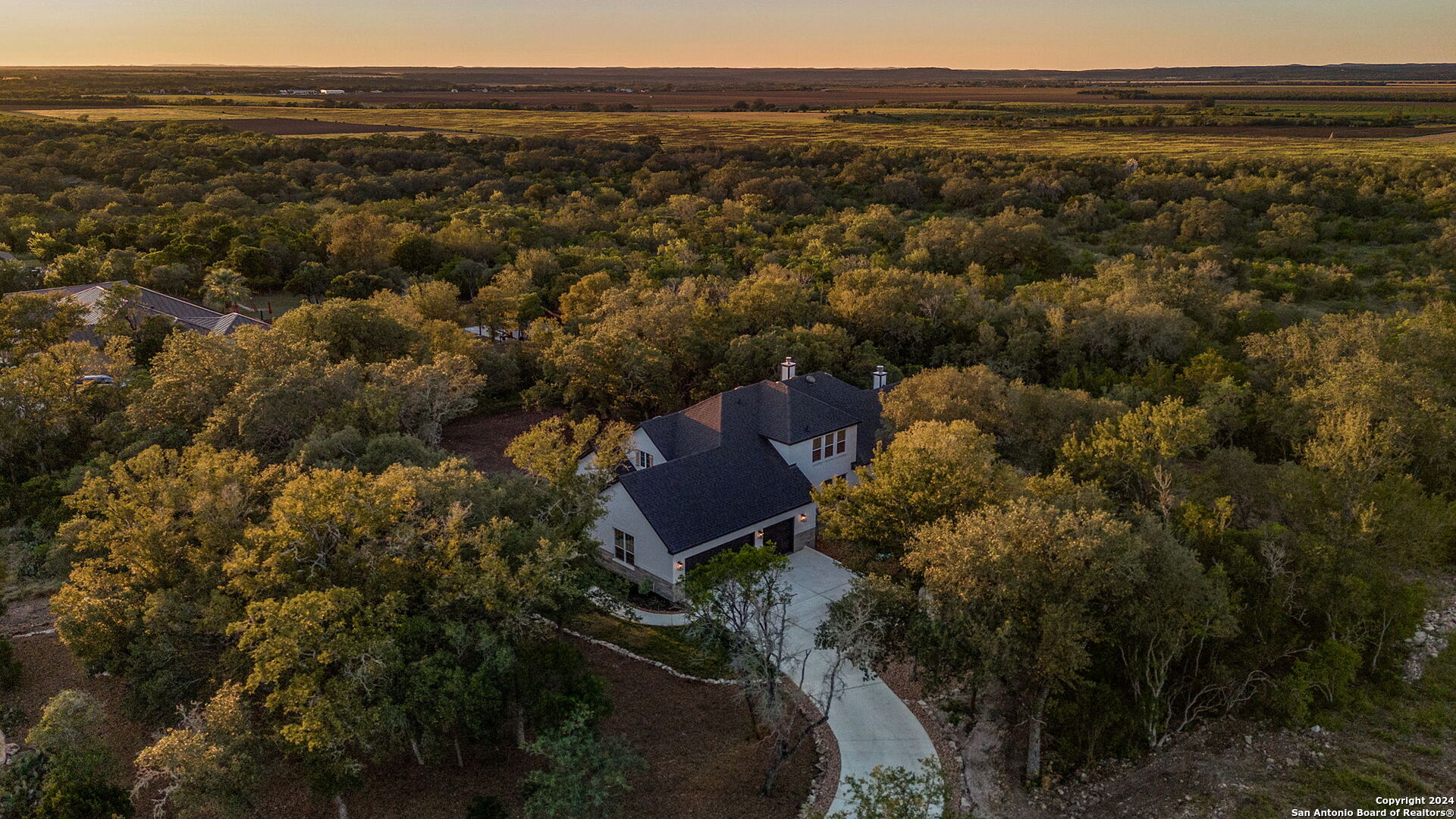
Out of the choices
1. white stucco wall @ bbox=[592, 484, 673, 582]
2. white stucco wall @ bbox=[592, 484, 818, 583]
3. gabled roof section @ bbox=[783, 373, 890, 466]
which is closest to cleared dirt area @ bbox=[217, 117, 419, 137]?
gabled roof section @ bbox=[783, 373, 890, 466]

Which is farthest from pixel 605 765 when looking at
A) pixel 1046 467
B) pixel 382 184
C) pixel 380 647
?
pixel 382 184

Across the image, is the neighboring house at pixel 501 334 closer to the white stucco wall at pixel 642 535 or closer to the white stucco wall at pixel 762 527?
the white stucco wall at pixel 642 535

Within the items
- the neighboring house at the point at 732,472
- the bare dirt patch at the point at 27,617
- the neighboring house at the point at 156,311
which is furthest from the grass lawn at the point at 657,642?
the neighboring house at the point at 156,311

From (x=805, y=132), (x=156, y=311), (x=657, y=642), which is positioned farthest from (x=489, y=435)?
(x=805, y=132)

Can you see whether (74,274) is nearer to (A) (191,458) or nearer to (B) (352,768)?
(A) (191,458)

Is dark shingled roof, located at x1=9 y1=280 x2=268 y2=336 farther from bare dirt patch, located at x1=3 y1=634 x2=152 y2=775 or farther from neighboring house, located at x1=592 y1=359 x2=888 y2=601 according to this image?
neighboring house, located at x1=592 y1=359 x2=888 y2=601

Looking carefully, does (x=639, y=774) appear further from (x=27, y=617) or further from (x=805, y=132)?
(x=805, y=132)
